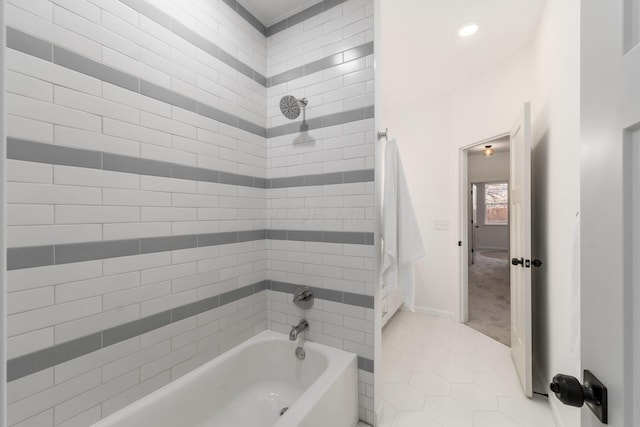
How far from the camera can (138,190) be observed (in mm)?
1234

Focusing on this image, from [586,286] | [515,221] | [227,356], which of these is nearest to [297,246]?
[227,356]

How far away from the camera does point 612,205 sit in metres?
0.47

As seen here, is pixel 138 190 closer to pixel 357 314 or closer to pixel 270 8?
pixel 357 314

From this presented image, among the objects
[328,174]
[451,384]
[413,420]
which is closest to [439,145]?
[328,174]

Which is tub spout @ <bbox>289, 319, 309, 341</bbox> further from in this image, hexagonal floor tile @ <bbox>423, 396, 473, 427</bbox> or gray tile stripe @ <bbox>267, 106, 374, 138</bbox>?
gray tile stripe @ <bbox>267, 106, 374, 138</bbox>

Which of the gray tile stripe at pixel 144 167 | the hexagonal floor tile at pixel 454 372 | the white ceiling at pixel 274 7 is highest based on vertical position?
the white ceiling at pixel 274 7

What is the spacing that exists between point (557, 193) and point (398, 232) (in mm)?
986

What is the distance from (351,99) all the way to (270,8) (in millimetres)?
909

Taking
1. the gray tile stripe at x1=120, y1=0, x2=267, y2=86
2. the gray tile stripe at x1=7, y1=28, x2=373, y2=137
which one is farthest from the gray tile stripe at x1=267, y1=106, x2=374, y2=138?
the gray tile stripe at x1=120, y1=0, x2=267, y2=86

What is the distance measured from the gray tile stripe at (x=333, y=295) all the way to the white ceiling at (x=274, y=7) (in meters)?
1.90

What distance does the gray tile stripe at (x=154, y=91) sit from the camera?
95cm

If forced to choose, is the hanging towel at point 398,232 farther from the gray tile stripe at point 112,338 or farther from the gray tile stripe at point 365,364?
the gray tile stripe at point 365,364

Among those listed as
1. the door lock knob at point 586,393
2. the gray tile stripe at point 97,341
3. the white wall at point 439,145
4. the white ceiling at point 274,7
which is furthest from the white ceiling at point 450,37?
the gray tile stripe at point 97,341

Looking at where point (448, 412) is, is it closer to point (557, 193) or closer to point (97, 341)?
point (557, 193)
